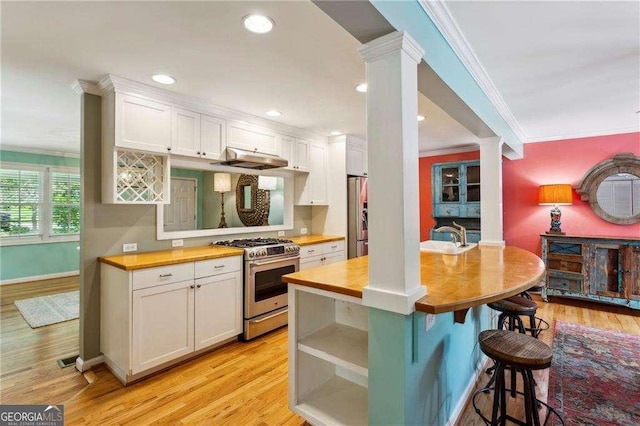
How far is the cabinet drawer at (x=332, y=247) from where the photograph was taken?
412 centimetres

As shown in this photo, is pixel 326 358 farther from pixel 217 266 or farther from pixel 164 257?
pixel 164 257

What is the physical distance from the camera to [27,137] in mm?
4691

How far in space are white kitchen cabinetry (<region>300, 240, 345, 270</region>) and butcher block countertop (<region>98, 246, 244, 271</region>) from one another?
0.94 meters

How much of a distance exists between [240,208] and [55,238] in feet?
14.5

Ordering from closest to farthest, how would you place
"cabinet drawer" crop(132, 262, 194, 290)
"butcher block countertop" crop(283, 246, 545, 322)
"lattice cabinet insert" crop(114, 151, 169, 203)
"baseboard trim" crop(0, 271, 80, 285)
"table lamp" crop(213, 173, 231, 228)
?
1. "butcher block countertop" crop(283, 246, 545, 322)
2. "cabinet drawer" crop(132, 262, 194, 290)
3. "lattice cabinet insert" crop(114, 151, 169, 203)
4. "table lamp" crop(213, 173, 231, 228)
5. "baseboard trim" crop(0, 271, 80, 285)

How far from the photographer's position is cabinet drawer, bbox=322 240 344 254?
162 inches

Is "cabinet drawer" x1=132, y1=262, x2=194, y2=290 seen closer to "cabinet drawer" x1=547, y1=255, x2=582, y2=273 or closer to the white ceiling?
the white ceiling

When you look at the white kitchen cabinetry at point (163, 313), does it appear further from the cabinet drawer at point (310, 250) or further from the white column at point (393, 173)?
the white column at point (393, 173)

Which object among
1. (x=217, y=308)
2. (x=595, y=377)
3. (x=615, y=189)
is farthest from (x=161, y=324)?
(x=615, y=189)

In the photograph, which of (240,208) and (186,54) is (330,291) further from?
(240,208)

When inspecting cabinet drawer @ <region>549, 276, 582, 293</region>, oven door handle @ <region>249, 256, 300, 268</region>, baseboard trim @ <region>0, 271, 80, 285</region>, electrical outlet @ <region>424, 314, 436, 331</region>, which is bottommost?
baseboard trim @ <region>0, 271, 80, 285</region>

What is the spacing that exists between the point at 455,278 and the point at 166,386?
2.25 m

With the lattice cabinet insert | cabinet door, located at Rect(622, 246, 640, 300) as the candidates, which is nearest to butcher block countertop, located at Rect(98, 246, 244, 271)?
the lattice cabinet insert

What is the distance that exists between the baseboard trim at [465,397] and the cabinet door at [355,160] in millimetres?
2875
